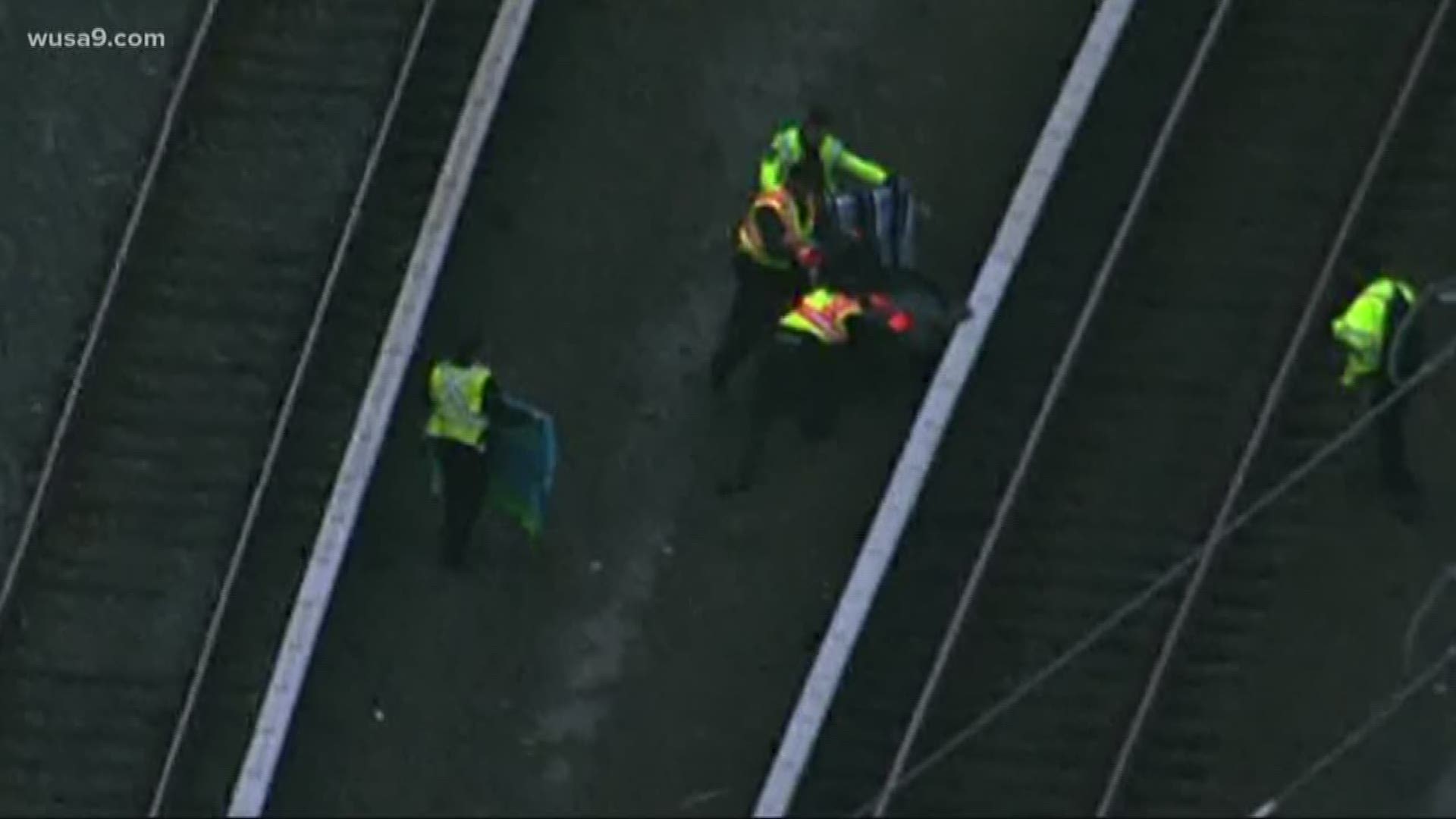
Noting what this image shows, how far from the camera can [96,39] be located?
26125 mm

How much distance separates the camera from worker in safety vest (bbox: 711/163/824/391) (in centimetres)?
2341

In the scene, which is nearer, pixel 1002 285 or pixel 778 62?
pixel 1002 285

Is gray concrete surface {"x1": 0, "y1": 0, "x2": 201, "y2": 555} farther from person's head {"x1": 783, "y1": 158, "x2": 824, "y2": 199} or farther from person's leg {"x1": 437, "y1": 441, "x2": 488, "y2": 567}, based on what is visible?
person's head {"x1": 783, "y1": 158, "x2": 824, "y2": 199}

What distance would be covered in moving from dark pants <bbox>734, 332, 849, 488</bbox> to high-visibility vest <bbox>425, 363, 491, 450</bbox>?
1.88 metres

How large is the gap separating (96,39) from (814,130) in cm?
531

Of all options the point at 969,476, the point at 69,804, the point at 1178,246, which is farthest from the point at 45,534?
the point at 1178,246

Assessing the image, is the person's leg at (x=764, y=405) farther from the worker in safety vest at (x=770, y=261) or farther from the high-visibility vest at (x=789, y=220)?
the high-visibility vest at (x=789, y=220)

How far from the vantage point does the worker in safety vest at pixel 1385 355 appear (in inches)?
888

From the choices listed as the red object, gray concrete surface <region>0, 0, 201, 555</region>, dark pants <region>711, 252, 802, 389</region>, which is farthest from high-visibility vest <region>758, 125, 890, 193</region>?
gray concrete surface <region>0, 0, 201, 555</region>

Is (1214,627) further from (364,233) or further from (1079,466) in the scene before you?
(364,233)

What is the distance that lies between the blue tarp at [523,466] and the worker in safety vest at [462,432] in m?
0.07

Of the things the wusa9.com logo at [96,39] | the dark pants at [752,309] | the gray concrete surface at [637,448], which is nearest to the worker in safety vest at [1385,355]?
the gray concrete surface at [637,448]

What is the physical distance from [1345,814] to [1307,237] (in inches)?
156

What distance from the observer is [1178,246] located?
24.6 metres
